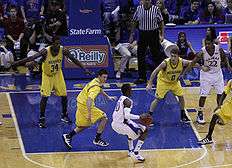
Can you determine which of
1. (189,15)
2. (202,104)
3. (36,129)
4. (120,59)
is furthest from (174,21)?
(36,129)

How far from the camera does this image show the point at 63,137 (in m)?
14.4

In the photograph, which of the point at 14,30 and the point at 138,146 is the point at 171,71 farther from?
the point at 14,30

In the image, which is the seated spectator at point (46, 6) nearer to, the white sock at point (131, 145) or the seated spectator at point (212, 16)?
the seated spectator at point (212, 16)

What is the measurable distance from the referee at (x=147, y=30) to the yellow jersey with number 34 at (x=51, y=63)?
365 cm

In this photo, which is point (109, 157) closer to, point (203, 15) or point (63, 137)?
point (63, 137)

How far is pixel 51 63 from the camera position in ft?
50.7

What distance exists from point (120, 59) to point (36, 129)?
19.4ft

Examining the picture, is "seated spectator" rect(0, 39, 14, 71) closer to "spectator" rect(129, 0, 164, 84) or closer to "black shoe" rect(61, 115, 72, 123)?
"spectator" rect(129, 0, 164, 84)

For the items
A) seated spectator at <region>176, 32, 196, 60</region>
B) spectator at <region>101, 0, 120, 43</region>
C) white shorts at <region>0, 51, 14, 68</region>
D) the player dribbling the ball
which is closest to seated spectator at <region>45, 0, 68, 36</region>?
white shorts at <region>0, 51, 14, 68</region>

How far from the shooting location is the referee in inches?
730

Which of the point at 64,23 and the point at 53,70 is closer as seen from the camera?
the point at 53,70

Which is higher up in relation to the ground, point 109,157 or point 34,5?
point 34,5

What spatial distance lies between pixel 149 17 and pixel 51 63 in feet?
12.9

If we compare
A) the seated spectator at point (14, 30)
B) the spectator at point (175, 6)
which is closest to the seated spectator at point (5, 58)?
the seated spectator at point (14, 30)
